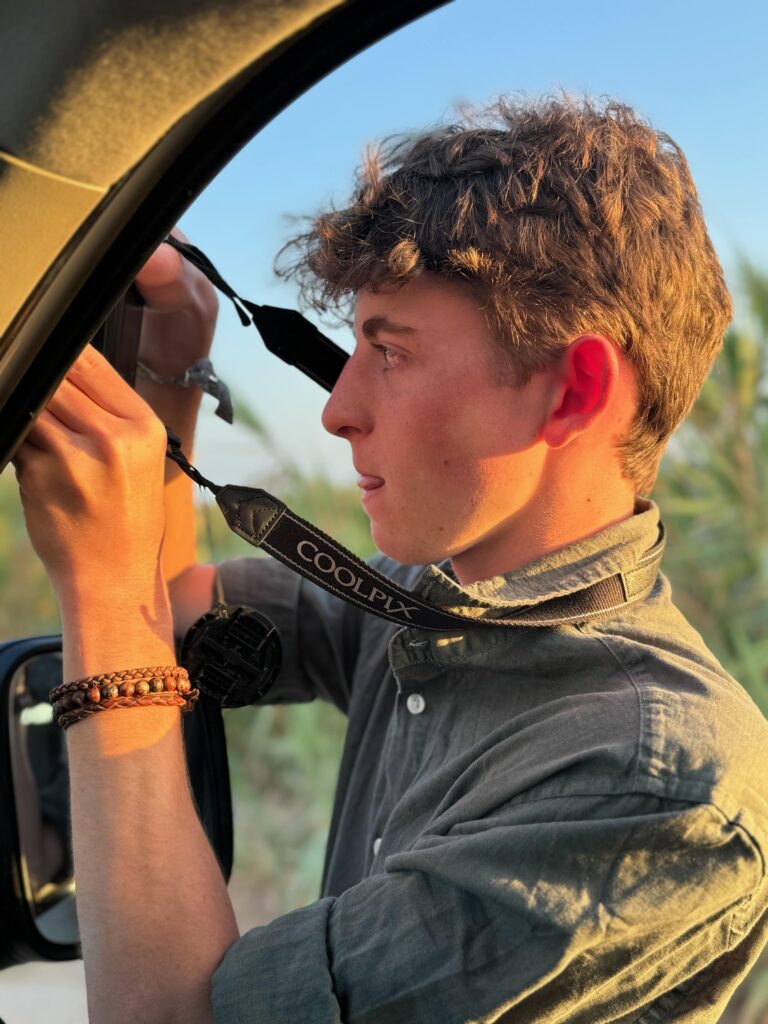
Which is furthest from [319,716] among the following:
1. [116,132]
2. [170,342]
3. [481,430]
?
[116,132]

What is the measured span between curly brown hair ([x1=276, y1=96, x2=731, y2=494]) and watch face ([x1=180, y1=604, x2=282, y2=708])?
1.62 ft

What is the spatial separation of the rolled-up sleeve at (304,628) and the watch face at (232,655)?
0.29 m

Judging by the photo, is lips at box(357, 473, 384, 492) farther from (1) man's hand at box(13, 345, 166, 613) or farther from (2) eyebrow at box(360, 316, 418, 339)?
(1) man's hand at box(13, 345, 166, 613)

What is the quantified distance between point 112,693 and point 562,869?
502 mm

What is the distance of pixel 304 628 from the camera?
1913 millimetres

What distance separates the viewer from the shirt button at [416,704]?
150cm

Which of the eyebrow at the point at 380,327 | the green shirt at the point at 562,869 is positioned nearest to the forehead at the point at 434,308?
the eyebrow at the point at 380,327

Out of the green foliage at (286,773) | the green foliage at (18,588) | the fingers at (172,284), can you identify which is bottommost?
the green foliage at (286,773)

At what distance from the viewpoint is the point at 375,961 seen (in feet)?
3.67

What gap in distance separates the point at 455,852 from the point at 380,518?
46cm

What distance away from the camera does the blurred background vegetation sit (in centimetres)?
379

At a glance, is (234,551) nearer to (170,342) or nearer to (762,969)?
(762,969)

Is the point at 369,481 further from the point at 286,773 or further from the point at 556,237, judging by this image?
the point at 286,773

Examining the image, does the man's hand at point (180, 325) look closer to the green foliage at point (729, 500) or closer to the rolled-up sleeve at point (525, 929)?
the rolled-up sleeve at point (525, 929)
